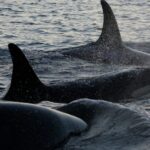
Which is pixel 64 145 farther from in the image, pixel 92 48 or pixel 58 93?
pixel 92 48

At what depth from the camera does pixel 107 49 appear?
41.2ft

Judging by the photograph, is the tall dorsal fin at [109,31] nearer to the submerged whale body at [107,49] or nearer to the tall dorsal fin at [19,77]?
the submerged whale body at [107,49]

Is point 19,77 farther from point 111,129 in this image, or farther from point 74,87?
point 111,129

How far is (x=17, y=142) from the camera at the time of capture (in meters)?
4.47

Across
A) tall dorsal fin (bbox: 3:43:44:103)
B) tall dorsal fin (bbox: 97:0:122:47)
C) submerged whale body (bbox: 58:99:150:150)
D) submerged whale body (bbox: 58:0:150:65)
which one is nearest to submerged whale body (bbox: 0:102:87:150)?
submerged whale body (bbox: 58:99:150:150)

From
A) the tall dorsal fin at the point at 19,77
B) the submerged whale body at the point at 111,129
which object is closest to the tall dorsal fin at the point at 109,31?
the tall dorsal fin at the point at 19,77

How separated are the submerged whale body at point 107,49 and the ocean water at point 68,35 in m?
0.30

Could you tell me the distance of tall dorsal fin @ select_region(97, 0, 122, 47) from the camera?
494 inches

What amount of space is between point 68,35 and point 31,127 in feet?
40.2

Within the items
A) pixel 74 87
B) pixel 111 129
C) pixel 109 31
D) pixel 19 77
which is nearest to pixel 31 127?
pixel 111 129

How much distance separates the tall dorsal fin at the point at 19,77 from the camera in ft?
24.0

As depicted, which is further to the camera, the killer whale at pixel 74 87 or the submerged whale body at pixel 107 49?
the submerged whale body at pixel 107 49

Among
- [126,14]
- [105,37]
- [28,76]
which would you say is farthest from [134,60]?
[126,14]

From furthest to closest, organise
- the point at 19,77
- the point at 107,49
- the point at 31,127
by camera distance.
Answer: the point at 107,49, the point at 19,77, the point at 31,127
